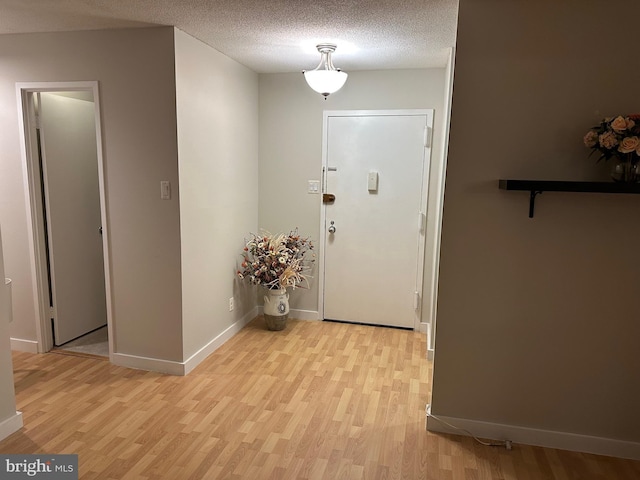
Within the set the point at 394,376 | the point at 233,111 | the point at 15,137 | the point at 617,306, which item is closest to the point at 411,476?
the point at 394,376

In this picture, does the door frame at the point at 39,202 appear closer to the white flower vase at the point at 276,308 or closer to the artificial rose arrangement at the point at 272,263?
the artificial rose arrangement at the point at 272,263

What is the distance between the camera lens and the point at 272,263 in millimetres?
4055

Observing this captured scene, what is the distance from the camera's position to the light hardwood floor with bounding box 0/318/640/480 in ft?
7.54

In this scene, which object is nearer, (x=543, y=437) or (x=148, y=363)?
(x=543, y=437)

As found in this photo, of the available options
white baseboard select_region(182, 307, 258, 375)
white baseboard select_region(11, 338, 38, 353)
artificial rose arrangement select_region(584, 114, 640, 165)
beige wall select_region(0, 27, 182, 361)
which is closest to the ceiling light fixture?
beige wall select_region(0, 27, 182, 361)

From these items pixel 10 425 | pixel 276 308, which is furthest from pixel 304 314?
pixel 10 425

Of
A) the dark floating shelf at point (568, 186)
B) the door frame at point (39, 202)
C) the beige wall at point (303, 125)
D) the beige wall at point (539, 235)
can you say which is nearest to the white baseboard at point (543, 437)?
the beige wall at point (539, 235)

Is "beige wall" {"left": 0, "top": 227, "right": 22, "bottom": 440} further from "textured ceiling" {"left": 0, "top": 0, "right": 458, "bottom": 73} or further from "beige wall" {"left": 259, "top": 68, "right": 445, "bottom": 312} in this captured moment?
"beige wall" {"left": 259, "top": 68, "right": 445, "bottom": 312}

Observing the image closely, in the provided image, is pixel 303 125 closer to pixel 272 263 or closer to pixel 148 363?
pixel 272 263

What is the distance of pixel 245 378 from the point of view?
10.7 feet

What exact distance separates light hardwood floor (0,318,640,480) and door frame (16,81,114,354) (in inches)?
13.2

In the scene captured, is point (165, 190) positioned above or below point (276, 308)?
above

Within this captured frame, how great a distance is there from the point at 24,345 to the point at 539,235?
3.82 metres

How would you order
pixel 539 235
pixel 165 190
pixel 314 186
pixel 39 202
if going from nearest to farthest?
pixel 539 235 → pixel 165 190 → pixel 39 202 → pixel 314 186
